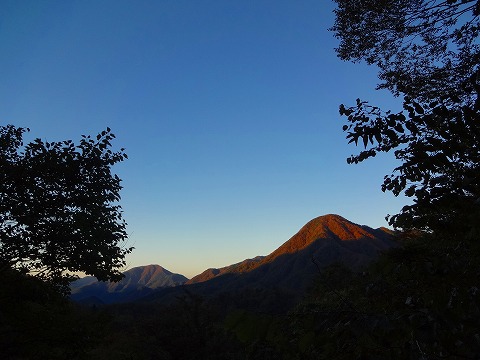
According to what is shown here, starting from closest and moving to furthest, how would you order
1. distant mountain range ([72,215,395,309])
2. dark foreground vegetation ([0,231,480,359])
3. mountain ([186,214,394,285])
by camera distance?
dark foreground vegetation ([0,231,480,359]) < distant mountain range ([72,215,395,309]) < mountain ([186,214,394,285])

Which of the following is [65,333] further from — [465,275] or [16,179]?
[465,275]

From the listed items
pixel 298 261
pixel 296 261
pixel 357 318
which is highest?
pixel 357 318

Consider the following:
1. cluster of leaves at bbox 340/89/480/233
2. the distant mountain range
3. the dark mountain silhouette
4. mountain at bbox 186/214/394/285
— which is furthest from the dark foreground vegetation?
mountain at bbox 186/214/394/285

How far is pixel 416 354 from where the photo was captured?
1.80 m

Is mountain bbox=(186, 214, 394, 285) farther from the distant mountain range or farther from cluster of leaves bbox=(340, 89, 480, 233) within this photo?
cluster of leaves bbox=(340, 89, 480, 233)

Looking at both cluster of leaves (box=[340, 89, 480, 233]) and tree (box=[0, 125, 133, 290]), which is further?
tree (box=[0, 125, 133, 290])

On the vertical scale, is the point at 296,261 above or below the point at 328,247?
below

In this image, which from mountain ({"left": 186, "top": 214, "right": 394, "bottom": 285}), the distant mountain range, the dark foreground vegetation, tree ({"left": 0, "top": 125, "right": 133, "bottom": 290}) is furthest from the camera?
mountain ({"left": 186, "top": 214, "right": 394, "bottom": 285})

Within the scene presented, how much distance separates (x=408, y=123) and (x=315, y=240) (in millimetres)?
179450

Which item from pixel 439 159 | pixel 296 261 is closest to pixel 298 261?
pixel 296 261

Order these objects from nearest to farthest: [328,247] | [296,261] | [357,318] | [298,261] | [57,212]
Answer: [357,318] < [57,212] < [328,247] < [298,261] < [296,261]

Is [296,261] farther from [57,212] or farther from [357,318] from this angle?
[357,318]

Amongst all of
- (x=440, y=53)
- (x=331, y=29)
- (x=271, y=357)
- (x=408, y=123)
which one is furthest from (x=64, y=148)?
A: (x=271, y=357)

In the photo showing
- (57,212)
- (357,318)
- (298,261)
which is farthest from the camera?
(298,261)
